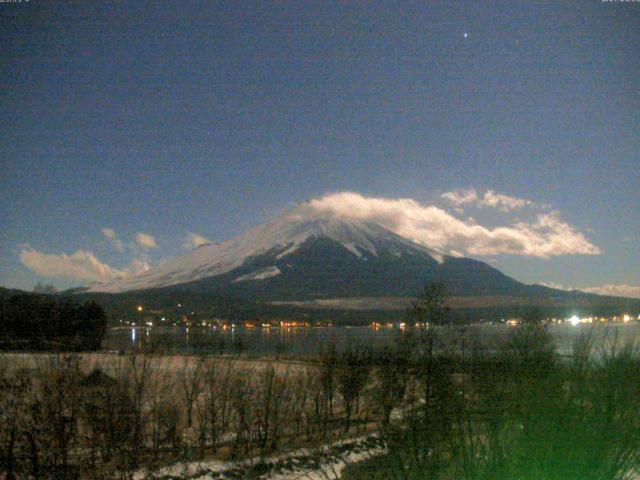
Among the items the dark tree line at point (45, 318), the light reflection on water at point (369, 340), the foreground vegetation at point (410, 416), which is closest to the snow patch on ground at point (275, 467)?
the foreground vegetation at point (410, 416)

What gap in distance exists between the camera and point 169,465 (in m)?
10.7

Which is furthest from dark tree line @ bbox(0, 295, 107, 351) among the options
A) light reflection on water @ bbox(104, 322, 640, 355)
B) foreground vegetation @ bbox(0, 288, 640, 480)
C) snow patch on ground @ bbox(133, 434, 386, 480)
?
snow patch on ground @ bbox(133, 434, 386, 480)

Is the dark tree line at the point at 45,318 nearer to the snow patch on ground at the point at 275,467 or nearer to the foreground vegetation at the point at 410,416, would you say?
the foreground vegetation at the point at 410,416

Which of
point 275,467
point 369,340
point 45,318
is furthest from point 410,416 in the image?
point 45,318

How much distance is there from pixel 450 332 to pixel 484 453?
12.3m

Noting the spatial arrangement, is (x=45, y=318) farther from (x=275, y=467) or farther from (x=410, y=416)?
(x=410, y=416)

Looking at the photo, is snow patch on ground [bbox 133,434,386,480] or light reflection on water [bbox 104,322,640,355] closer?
light reflection on water [bbox 104,322,640,355]

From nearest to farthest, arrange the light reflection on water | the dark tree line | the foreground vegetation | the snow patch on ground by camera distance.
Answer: the foreground vegetation, the light reflection on water, the snow patch on ground, the dark tree line

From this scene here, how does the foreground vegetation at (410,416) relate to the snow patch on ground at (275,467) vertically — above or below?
above

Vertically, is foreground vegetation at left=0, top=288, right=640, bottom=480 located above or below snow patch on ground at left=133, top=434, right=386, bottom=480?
above

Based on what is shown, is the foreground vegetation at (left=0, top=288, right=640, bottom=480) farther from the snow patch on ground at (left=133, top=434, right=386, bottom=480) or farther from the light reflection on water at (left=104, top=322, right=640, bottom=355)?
the light reflection on water at (left=104, top=322, right=640, bottom=355)

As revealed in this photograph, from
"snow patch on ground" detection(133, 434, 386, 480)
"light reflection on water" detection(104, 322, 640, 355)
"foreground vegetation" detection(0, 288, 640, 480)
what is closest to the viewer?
"foreground vegetation" detection(0, 288, 640, 480)

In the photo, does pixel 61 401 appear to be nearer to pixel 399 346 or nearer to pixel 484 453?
pixel 484 453

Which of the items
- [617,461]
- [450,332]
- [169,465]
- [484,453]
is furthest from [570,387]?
[450,332]
